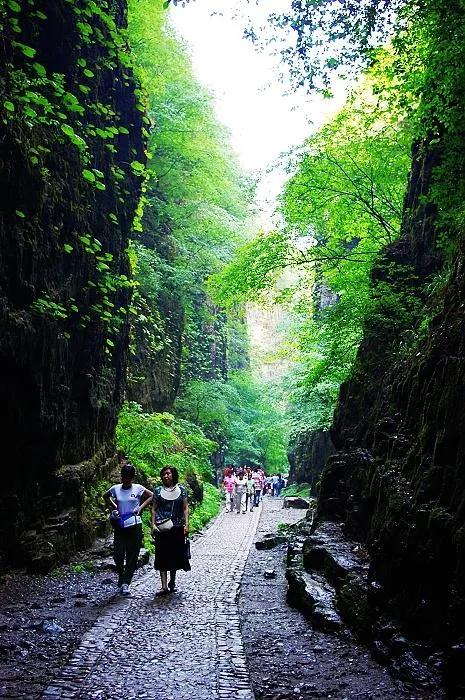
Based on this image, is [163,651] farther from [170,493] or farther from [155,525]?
[170,493]

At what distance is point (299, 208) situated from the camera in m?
16.5

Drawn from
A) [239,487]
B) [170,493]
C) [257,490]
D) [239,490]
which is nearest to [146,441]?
→ [170,493]

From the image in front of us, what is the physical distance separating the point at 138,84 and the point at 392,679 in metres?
12.3

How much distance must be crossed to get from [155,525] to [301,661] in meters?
3.01

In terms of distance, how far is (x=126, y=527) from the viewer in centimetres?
784

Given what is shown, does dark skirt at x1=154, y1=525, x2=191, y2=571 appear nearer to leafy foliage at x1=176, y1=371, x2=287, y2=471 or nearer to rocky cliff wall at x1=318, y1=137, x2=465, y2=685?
rocky cliff wall at x1=318, y1=137, x2=465, y2=685

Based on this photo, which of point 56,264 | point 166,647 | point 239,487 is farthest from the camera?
point 239,487

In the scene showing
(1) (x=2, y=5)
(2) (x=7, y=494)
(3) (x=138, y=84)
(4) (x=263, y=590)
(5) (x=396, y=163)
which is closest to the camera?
(1) (x=2, y=5)

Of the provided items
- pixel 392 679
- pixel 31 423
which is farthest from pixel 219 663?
pixel 31 423

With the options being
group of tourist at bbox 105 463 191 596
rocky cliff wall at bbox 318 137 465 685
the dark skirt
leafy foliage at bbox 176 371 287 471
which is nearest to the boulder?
leafy foliage at bbox 176 371 287 471

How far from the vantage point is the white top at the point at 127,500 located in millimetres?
7898

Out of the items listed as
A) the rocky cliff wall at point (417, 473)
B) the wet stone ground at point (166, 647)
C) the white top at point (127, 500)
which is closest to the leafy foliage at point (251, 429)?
the rocky cliff wall at point (417, 473)

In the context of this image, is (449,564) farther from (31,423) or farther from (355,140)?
(355,140)

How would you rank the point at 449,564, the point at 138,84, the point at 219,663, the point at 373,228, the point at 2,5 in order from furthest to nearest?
the point at 373,228, the point at 138,84, the point at 2,5, the point at 219,663, the point at 449,564
